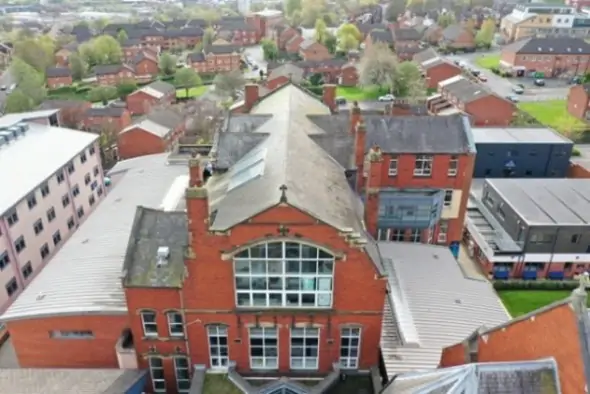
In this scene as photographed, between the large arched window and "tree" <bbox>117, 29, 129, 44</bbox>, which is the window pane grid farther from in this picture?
"tree" <bbox>117, 29, 129, 44</bbox>

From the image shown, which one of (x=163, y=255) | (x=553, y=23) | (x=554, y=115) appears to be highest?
(x=553, y=23)

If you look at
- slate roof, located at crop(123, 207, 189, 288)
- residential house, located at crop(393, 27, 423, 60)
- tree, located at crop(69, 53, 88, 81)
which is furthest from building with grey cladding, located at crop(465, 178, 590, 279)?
tree, located at crop(69, 53, 88, 81)

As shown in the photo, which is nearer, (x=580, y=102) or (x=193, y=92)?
(x=580, y=102)

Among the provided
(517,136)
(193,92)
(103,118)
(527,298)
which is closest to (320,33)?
(193,92)

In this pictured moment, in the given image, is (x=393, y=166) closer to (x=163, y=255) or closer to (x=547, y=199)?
(x=547, y=199)

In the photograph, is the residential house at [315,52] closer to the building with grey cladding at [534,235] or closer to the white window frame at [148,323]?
the building with grey cladding at [534,235]

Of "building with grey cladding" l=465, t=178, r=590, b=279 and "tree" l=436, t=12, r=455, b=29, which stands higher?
"tree" l=436, t=12, r=455, b=29
